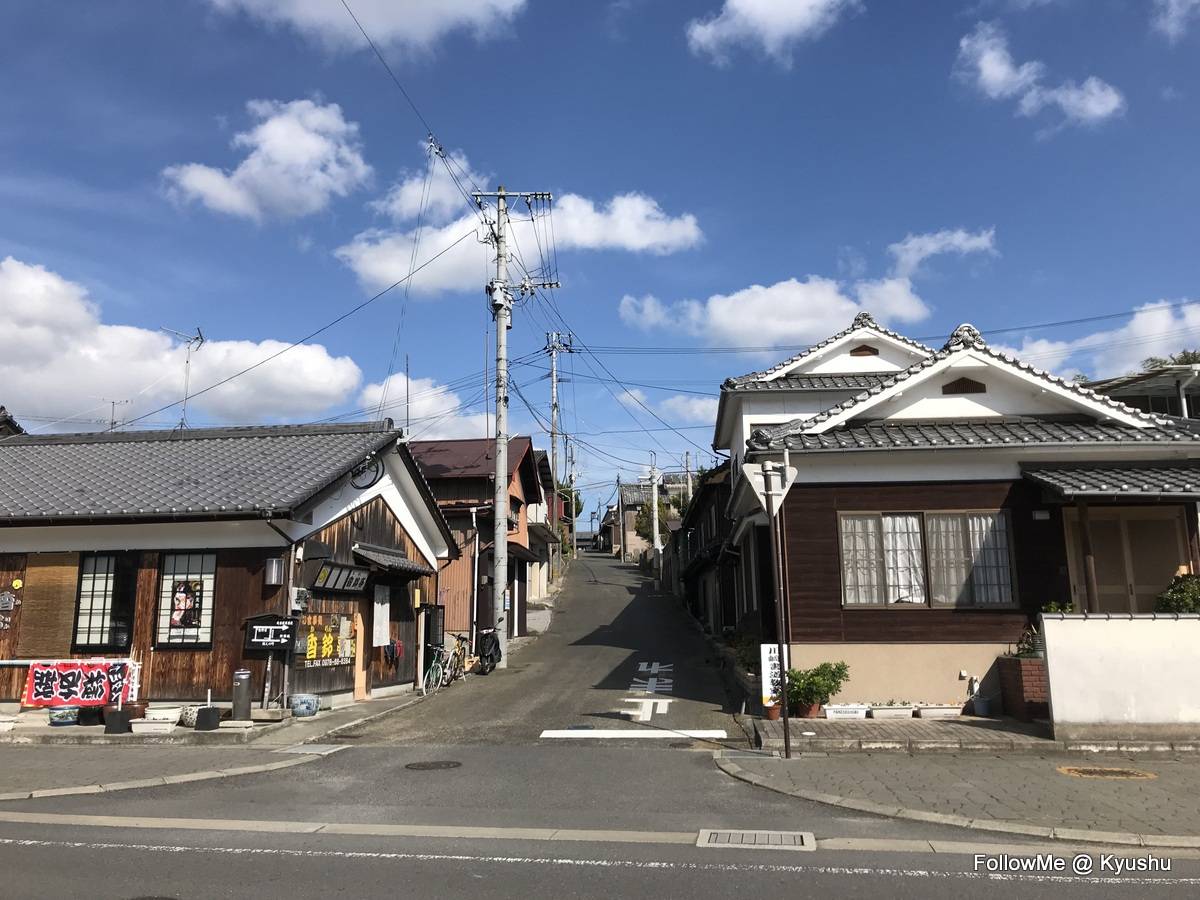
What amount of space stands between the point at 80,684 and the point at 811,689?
12.3 m

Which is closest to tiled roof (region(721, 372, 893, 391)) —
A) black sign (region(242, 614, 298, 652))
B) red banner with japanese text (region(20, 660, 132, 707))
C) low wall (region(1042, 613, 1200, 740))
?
low wall (region(1042, 613, 1200, 740))

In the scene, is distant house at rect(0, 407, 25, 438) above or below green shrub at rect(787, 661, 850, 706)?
above

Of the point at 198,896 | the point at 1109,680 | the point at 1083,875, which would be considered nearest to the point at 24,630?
the point at 198,896

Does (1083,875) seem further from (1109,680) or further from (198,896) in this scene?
(198,896)

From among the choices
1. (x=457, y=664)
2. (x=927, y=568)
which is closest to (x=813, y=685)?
(x=927, y=568)

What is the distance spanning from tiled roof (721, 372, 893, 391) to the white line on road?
11523mm

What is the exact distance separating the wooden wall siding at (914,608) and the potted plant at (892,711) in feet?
3.43

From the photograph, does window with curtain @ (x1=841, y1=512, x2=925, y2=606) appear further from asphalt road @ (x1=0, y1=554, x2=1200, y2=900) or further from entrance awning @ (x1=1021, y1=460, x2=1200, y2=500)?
asphalt road @ (x1=0, y1=554, x2=1200, y2=900)

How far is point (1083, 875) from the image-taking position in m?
6.34

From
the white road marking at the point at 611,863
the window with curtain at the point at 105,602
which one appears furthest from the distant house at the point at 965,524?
the window with curtain at the point at 105,602

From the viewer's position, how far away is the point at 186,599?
15039mm

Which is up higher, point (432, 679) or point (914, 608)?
point (914, 608)

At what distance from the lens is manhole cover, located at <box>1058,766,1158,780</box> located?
9562 millimetres

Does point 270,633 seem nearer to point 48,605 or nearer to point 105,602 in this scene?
point 105,602
